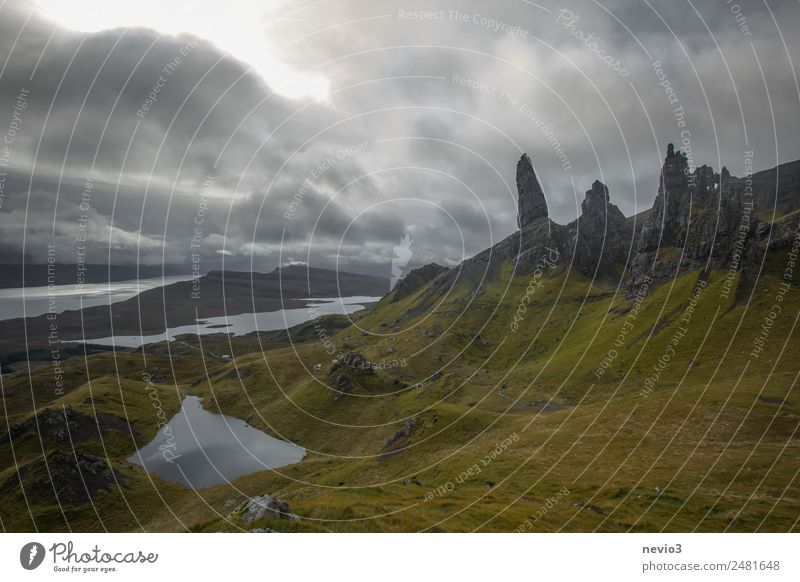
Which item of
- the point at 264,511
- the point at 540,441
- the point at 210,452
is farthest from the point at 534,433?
the point at 210,452

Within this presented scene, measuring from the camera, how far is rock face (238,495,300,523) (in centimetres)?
2881

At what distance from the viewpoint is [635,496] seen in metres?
49.2

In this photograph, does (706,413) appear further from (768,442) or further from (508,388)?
(508,388)

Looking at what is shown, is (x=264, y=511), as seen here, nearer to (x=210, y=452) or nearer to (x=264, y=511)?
(x=264, y=511)

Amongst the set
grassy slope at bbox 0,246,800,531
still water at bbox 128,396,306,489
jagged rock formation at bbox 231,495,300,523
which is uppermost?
jagged rock formation at bbox 231,495,300,523

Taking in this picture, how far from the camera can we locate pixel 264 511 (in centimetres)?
2917

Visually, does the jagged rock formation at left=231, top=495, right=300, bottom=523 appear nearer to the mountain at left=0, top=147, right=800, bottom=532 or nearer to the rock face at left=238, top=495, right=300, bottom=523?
the rock face at left=238, top=495, right=300, bottom=523

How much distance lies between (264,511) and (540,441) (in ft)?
212

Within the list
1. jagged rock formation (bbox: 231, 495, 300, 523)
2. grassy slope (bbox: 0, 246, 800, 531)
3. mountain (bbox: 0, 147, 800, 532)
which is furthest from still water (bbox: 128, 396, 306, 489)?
jagged rock formation (bbox: 231, 495, 300, 523)

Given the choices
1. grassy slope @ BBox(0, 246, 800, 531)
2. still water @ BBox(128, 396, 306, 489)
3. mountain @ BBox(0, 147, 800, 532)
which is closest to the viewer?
grassy slope @ BBox(0, 246, 800, 531)

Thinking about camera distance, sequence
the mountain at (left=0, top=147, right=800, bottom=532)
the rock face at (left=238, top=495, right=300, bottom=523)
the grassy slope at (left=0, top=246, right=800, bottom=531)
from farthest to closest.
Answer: the mountain at (left=0, top=147, right=800, bottom=532), the grassy slope at (left=0, top=246, right=800, bottom=531), the rock face at (left=238, top=495, right=300, bottom=523)

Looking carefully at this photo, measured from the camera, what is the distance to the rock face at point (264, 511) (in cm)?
2881

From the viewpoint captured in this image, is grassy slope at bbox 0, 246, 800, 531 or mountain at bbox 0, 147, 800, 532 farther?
mountain at bbox 0, 147, 800, 532

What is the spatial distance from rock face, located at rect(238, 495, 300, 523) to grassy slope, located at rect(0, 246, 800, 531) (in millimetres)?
1172
